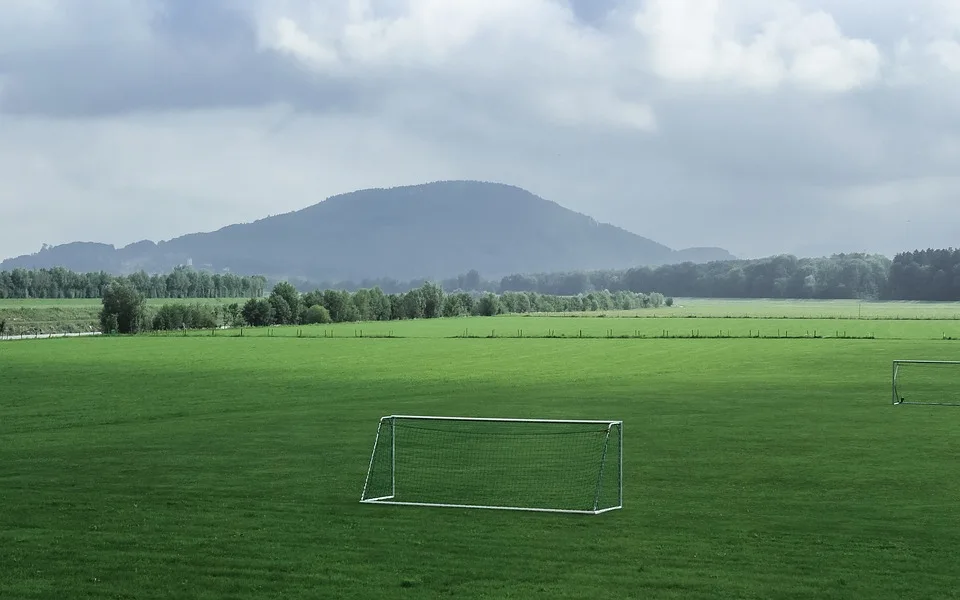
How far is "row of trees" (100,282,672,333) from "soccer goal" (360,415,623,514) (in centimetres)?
9302

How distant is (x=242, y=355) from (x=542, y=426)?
39294 millimetres

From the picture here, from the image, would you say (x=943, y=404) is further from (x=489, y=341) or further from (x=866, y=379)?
(x=489, y=341)

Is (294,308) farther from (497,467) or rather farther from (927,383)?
(497,467)

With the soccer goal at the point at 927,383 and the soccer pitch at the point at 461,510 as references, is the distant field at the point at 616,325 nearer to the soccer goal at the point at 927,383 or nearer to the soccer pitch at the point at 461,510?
the soccer goal at the point at 927,383

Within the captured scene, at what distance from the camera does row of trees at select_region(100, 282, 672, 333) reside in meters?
114

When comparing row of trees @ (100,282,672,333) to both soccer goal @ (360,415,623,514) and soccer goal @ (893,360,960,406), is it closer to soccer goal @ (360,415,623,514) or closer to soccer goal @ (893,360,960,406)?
soccer goal @ (893,360,960,406)

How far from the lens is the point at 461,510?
16.9 meters

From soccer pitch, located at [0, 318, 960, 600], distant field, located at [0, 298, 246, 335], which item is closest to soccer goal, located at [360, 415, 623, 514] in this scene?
soccer pitch, located at [0, 318, 960, 600]

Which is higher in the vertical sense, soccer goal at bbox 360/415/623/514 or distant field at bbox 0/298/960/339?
distant field at bbox 0/298/960/339

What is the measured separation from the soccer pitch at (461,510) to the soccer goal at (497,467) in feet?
1.83

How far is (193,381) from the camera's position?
44.9m

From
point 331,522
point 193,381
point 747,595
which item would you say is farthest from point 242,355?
point 747,595

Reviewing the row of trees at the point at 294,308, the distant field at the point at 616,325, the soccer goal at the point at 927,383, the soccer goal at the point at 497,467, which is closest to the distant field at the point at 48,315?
the distant field at the point at 616,325

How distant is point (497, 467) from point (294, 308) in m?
112
